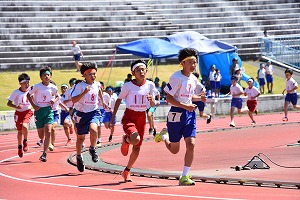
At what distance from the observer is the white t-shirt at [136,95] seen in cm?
1320

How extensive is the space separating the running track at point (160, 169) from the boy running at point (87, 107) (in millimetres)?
614

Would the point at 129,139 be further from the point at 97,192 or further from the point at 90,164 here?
the point at 90,164

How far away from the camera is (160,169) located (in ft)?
48.0

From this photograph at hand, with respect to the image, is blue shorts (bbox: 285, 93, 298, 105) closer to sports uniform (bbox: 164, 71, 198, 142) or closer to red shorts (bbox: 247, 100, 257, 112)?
red shorts (bbox: 247, 100, 257, 112)

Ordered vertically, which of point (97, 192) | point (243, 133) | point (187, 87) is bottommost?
point (243, 133)

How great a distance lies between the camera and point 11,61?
38312 millimetres

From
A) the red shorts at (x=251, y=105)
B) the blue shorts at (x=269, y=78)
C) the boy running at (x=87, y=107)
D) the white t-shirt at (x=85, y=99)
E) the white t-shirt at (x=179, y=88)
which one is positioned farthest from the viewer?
the blue shorts at (x=269, y=78)

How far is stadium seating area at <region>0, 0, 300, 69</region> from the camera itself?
39844 mm

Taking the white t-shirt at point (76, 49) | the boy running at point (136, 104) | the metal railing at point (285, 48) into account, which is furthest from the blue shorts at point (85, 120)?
the metal railing at point (285, 48)

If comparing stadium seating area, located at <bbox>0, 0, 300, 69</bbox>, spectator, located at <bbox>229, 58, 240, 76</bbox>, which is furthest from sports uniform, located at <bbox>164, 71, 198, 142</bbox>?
stadium seating area, located at <bbox>0, 0, 300, 69</bbox>

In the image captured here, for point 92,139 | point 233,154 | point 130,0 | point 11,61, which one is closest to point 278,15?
point 130,0

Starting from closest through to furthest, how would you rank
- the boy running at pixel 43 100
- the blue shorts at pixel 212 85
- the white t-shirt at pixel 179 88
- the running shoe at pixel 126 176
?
the white t-shirt at pixel 179 88 → the running shoe at pixel 126 176 → the boy running at pixel 43 100 → the blue shorts at pixel 212 85

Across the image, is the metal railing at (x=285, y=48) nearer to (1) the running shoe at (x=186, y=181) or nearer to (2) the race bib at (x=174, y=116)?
(2) the race bib at (x=174, y=116)

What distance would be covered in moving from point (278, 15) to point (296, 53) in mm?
5930
